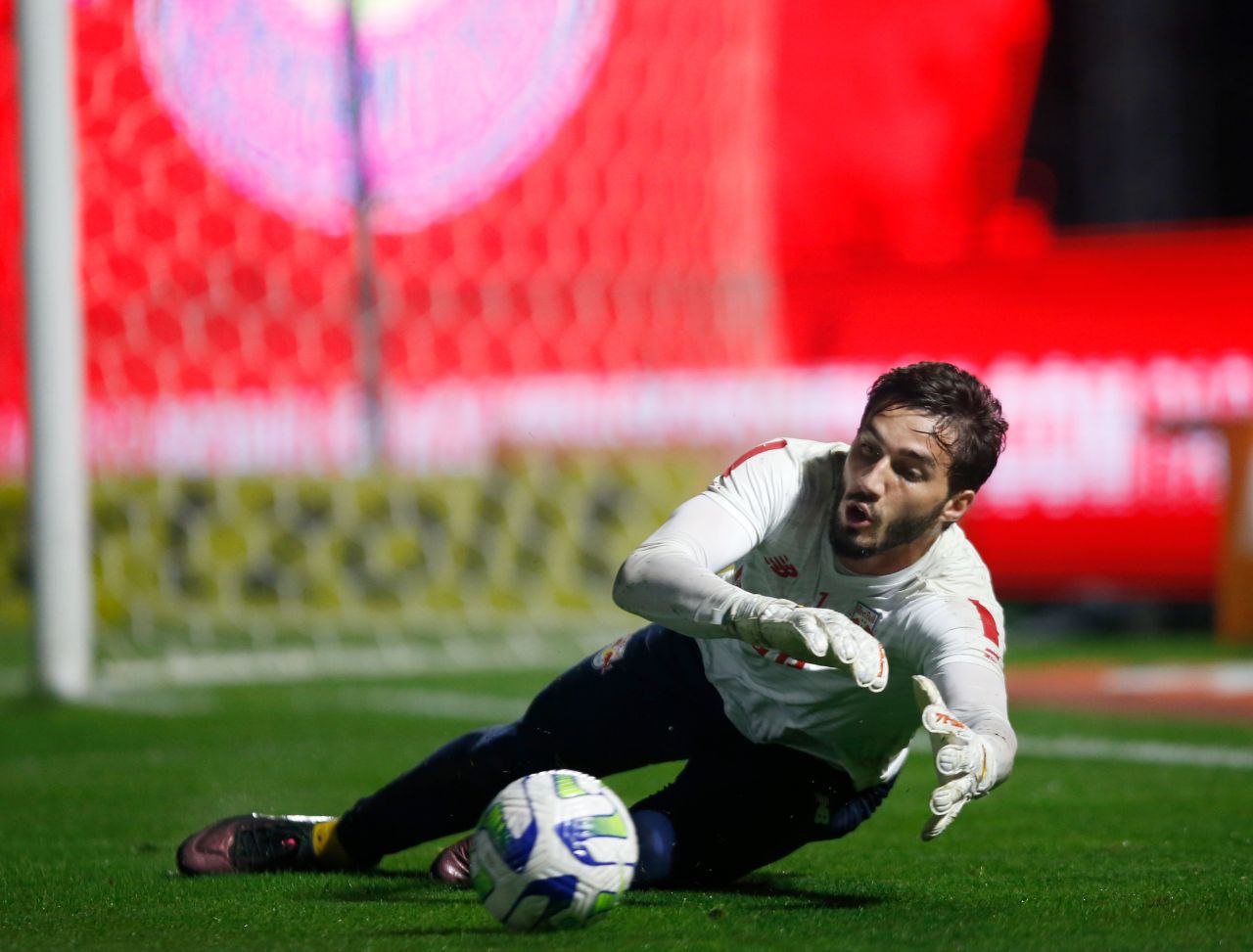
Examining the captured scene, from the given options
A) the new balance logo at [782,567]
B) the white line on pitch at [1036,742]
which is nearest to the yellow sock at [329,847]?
the new balance logo at [782,567]

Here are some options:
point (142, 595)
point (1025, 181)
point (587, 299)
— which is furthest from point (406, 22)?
point (1025, 181)

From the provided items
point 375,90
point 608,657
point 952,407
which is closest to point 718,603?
point 952,407

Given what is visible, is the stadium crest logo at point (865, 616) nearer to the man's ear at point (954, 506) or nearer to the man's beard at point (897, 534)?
the man's beard at point (897, 534)

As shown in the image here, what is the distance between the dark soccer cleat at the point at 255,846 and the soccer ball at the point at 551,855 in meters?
0.89

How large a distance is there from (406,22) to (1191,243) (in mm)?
4677

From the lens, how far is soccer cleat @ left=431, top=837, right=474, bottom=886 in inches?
175

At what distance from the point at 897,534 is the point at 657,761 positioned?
86cm

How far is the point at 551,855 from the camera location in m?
3.68

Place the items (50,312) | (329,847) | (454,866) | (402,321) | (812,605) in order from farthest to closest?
1. (402,321)
2. (50,312)
3. (329,847)
4. (454,866)
5. (812,605)


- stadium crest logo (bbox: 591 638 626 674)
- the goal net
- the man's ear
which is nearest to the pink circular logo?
the goal net

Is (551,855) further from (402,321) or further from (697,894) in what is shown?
(402,321)

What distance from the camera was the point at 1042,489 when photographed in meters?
11.2

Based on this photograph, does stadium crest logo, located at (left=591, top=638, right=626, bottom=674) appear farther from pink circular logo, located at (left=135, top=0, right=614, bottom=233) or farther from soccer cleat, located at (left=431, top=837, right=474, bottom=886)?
pink circular logo, located at (left=135, top=0, right=614, bottom=233)

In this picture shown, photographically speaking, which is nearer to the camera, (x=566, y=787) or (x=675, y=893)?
(x=566, y=787)
